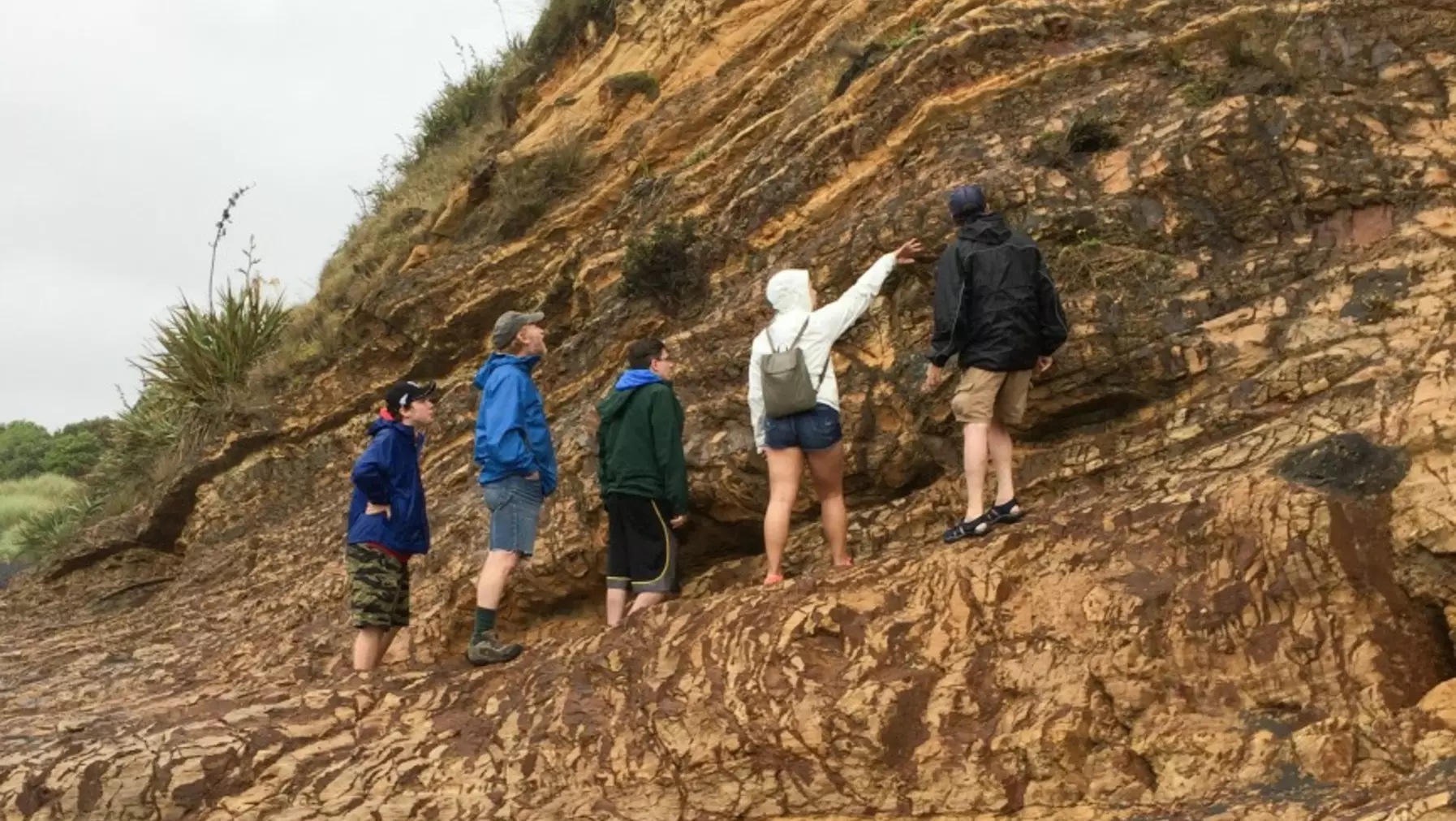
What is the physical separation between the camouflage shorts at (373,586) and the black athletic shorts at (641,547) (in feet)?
3.96

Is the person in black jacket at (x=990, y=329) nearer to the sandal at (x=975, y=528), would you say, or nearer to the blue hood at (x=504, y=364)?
the sandal at (x=975, y=528)

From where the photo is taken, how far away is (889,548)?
693 centimetres

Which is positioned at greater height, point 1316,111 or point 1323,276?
point 1316,111

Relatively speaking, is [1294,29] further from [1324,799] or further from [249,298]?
[249,298]

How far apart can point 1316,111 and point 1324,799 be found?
4053 millimetres

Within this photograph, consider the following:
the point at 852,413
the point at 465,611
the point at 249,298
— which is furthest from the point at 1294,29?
the point at 249,298

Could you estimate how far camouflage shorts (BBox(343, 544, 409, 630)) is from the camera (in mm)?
7512

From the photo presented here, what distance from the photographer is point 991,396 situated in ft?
20.7

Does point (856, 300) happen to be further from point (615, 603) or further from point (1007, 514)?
point (615, 603)

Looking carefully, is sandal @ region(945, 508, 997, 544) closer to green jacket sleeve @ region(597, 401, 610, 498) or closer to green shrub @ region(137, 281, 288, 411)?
green jacket sleeve @ region(597, 401, 610, 498)

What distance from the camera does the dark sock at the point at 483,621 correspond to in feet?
23.7

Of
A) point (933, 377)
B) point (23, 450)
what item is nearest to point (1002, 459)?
point (933, 377)

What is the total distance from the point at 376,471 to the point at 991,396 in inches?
126

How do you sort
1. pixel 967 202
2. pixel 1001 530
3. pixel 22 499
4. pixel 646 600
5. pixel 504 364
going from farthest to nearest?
pixel 22 499 < pixel 504 364 < pixel 646 600 < pixel 967 202 < pixel 1001 530
